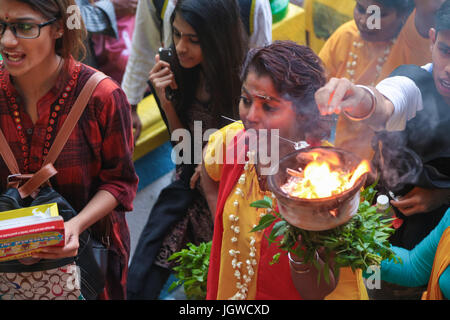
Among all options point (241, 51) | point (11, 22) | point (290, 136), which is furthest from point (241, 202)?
point (11, 22)

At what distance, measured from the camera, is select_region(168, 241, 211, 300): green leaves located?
8.78 feet

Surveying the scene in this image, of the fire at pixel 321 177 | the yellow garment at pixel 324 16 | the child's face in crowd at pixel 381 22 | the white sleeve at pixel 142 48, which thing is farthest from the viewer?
the yellow garment at pixel 324 16

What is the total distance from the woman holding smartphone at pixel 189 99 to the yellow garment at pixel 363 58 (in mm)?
613

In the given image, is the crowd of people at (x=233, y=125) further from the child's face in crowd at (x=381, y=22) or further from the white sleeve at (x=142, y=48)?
the white sleeve at (x=142, y=48)

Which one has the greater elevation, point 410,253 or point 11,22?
point 11,22

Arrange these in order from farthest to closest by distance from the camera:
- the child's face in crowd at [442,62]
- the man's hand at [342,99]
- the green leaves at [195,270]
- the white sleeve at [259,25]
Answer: the white sleeve at [259,25] → the green leaves at [195,270] → the child's face in crowd at [442,62] → the man's hand at [342,99]

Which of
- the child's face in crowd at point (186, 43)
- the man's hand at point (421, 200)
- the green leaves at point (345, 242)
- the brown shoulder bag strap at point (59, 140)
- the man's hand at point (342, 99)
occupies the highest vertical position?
the child's face in crowd at point (186, 43)

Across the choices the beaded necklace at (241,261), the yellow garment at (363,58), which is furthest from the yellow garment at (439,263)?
the yellow garment at (363,58)

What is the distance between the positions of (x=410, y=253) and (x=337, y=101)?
899 millimetres

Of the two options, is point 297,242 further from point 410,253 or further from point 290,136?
point 410,253

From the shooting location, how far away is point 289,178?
1896 millimetres

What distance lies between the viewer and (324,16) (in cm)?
420

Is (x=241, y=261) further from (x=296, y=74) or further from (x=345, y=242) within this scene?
(x=296, y=74)

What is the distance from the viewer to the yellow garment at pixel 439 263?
213 cm
